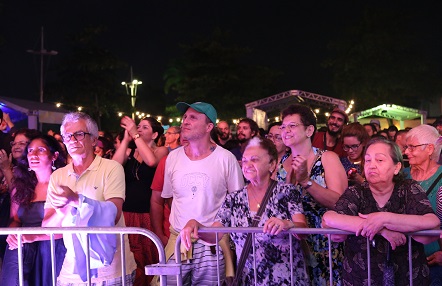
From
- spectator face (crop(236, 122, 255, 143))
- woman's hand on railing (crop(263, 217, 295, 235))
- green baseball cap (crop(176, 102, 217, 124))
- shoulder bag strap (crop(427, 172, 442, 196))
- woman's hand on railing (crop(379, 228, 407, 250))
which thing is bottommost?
woman's hand on railing (crop(379, 228, 407, 250))

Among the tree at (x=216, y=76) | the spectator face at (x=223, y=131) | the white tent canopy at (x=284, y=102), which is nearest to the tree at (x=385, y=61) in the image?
the tree at (x=216, y=76)

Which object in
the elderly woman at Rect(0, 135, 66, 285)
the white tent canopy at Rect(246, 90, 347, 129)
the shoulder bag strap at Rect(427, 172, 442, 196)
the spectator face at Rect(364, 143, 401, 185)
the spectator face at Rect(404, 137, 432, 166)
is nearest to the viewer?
the spectator face at Rect(364, 143, 401, 185)

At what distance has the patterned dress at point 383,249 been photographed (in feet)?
12.8

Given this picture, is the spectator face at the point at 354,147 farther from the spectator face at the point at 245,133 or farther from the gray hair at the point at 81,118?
the gray hair at the point at 81,118

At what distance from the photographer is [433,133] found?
17.2 feet

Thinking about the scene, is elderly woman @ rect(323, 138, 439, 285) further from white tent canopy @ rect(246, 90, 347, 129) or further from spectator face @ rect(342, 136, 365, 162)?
white tent canopy @ rect(246, 90, 347, 129)

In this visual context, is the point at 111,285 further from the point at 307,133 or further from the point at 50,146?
the point at 307,133

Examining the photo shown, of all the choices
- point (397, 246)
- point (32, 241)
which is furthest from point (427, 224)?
point (32, 241)

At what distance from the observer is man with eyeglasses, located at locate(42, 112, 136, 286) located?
4.21 metres

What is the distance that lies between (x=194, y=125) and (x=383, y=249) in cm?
215

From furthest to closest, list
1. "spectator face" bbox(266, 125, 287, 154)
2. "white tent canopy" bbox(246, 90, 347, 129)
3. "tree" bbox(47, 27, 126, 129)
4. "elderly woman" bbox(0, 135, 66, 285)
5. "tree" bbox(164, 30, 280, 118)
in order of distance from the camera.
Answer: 1. "tree" bbox(164, 30, 280, 118)
2. "tree" bbox(47, 27, 126, 129)
3. "white tent canopy" bbox(246, 90, 347, 129)
4. "spectator face" bbox(266, 125, 287, 154)
5. "elderly woman" bbox(0, 135, 66, 285)

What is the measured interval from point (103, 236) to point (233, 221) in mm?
1013

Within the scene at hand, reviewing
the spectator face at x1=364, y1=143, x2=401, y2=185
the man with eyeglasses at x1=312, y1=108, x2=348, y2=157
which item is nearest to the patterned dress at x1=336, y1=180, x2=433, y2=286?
the spectator face at x1=364, y1=143, x2=401, y2=185

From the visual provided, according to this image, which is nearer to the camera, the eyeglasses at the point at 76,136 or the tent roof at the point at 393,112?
the eyeglasses at the point at 76,136
